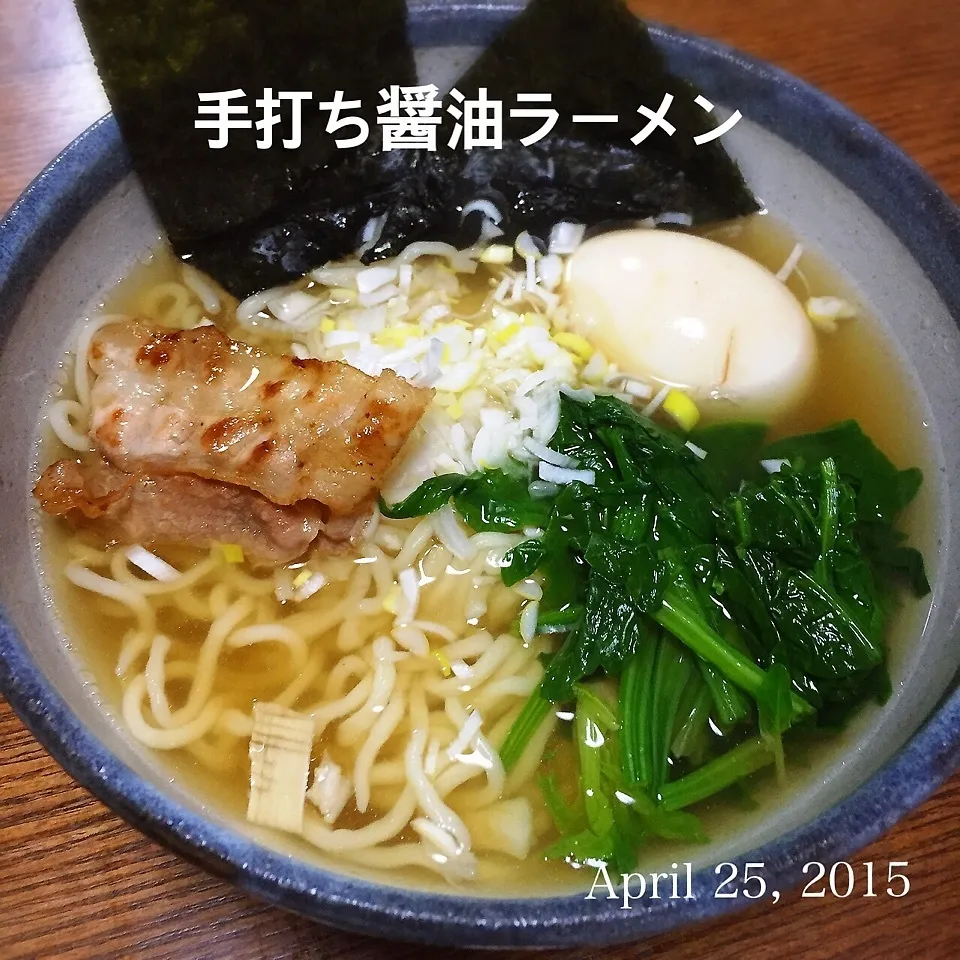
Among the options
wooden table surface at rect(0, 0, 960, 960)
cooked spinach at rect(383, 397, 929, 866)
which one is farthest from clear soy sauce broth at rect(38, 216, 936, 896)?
wooden table surface at rect(0, 0, 960, 960)

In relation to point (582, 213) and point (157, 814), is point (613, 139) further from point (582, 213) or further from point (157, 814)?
point (157, 814)

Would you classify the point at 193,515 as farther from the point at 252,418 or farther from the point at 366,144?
the point at 366,144

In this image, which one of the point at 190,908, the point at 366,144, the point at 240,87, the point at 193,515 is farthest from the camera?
the point at 366,144

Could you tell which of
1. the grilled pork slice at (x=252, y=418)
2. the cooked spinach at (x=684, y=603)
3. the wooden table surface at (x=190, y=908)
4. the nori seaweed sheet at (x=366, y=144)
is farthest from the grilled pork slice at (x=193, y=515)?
the nori seaweed sheet at (x=366, y=144)

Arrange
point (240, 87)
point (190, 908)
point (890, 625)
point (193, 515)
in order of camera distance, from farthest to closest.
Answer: point (240, 87), point (193, 515), point (890, 625), point (190, 908)

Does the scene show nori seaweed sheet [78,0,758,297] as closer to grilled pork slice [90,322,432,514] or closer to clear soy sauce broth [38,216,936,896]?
clear soy sauce broth [38,216,936,896]

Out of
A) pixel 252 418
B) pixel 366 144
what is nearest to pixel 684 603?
pixel 252 418

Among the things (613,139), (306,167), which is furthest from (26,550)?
(613,139)
